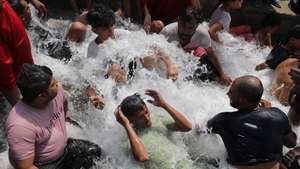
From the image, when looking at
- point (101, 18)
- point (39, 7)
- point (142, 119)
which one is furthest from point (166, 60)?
point (39, 7)

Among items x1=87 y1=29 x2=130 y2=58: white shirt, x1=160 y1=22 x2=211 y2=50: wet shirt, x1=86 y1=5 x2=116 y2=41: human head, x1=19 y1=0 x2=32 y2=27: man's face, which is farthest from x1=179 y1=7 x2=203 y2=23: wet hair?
x1=19 y1=0 x2=32 y2=27: man's face

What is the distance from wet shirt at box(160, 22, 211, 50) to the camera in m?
4.90

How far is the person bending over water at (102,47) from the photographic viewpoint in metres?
4.28

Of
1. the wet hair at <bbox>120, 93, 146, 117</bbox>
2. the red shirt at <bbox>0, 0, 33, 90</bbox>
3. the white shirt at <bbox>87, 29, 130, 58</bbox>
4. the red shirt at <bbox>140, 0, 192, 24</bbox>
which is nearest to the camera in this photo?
the wet hair at <bbox>120, 93, 146, 117</bbox>

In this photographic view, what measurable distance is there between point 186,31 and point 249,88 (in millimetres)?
1784

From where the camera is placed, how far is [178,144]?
12.0 feet

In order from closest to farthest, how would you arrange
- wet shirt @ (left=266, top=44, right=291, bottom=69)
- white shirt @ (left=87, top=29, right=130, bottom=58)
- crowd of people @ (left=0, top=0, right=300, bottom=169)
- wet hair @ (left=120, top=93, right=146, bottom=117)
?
crowd of people @ (left=0, top=0, right=300, bottom=169)
wet hair @ (left=120, top=93, right=146, bottom=117)
white shirt @ (left=87, top=29, right=130, bottom=58)
wet shirt @ (left=266, top=44, right=291, bottom=69)

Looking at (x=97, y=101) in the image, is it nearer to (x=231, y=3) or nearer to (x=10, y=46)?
(x=10, y=46)

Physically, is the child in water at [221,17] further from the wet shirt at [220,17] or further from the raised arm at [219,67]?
the raised arm at [219,67]

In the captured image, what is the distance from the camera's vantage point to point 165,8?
5.95m

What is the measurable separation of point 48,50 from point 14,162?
233cm

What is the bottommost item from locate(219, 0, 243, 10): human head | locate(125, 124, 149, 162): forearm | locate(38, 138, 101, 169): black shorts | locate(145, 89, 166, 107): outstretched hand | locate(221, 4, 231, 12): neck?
locate(38, 138, 101, 169): black shorts

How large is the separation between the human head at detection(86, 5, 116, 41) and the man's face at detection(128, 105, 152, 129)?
4.15 ft

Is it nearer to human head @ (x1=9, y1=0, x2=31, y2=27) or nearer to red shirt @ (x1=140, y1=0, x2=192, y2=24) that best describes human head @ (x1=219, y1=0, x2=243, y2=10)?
red shirt @ (x1=140, y1=0, x2=192, y2=24)
